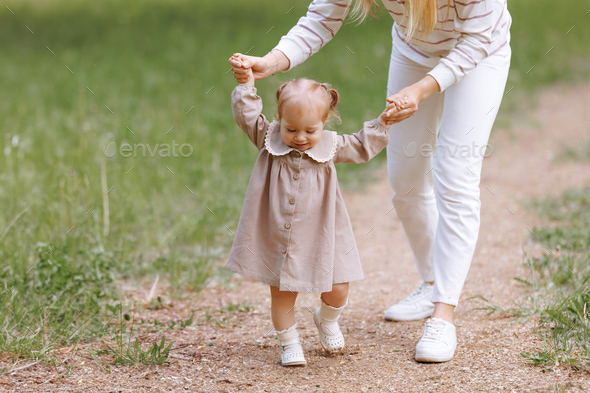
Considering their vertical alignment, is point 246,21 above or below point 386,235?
above

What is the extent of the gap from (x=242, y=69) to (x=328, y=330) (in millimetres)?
981

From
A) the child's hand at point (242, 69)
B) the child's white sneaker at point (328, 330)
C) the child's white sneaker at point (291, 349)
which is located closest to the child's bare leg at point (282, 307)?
the child's white sneaker at point (291, 349)

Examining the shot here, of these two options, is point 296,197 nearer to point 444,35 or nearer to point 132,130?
point 444,35

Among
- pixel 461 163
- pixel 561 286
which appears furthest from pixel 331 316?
pixel 561 286

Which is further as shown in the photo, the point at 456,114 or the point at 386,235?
the point at 386,235

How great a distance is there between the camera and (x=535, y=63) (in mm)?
8266

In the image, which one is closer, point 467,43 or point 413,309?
point 467,43

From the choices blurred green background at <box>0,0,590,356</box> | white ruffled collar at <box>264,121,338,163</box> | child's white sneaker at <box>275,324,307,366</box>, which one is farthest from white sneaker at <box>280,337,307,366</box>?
blurred green background at <box>0,0,590,356</box>

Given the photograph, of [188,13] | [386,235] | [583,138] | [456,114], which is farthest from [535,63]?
[456,114]

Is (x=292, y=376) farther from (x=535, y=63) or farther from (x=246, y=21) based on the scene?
(x=246, y=21)

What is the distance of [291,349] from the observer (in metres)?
2.19

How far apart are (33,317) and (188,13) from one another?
9547mm

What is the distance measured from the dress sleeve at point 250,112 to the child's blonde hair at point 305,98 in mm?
70

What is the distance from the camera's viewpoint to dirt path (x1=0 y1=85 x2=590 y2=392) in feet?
6.62
